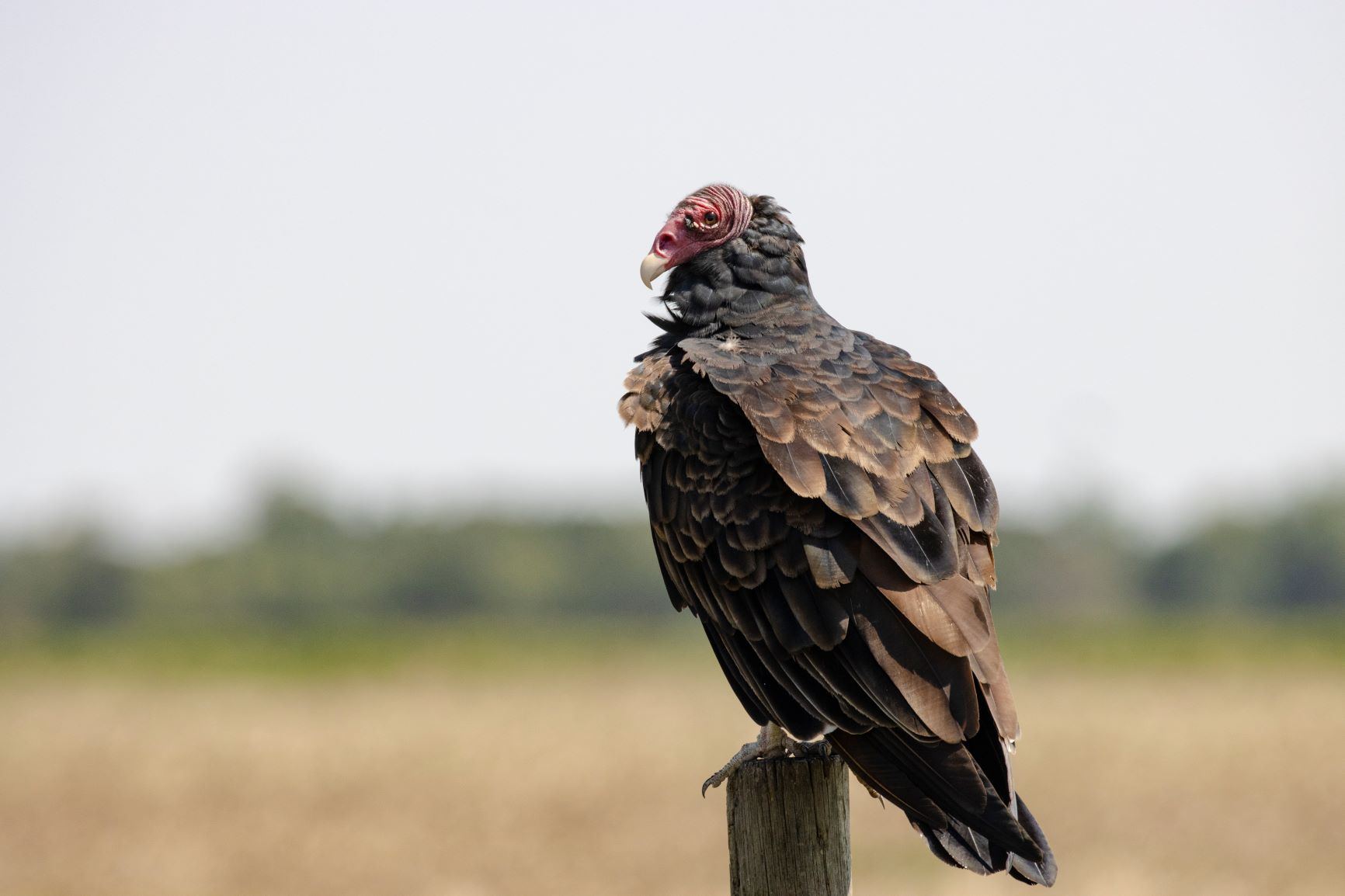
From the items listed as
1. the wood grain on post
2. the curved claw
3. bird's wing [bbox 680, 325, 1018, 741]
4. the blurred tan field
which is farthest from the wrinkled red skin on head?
the blurred tan field

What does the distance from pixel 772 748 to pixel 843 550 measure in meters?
0.73

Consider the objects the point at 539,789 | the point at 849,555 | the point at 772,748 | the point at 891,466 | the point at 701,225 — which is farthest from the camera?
the point at 539,789

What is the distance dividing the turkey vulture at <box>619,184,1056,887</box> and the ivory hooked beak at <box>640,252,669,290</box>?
0.30m

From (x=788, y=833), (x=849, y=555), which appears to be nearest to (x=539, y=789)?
(x=849, y=555)

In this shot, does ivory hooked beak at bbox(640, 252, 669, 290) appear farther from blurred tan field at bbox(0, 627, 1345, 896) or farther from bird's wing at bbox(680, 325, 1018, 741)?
blurred tan field at bbox(0, 627, 1345, 896)

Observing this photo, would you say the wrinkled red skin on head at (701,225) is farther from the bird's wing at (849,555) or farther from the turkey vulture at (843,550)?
the bird's wing at (849,555)

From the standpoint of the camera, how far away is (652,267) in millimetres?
5340

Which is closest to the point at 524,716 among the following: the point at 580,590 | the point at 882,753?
the point at 882,753

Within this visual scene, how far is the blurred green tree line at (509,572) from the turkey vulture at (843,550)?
45.6 metres

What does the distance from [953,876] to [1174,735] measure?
7.18m

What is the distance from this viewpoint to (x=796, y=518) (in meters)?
4.13

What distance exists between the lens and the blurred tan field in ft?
40.0

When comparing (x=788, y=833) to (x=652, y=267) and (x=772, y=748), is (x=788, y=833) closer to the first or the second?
(x=772, y=748)

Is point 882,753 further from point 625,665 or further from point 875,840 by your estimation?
point 625,665
